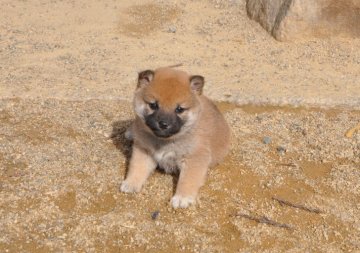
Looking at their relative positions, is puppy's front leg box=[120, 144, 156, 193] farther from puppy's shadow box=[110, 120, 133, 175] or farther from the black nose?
the black nose

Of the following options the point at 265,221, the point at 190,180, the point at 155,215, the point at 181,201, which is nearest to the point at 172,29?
the point at 190,180

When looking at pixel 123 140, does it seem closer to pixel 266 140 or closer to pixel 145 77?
pixel 145 77

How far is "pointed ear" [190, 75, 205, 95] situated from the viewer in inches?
182

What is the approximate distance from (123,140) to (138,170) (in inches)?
38.4

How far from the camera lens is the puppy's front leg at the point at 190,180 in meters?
4.57

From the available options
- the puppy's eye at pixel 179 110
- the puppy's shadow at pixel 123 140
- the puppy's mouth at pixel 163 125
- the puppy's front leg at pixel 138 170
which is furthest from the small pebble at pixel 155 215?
the puppy's eye at pixel 179 110

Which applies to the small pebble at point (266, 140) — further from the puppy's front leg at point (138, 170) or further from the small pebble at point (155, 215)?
the small pebble at point (155, 215)

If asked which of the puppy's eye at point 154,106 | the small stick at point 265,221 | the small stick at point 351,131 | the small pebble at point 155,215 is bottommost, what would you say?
the small pebble at point 155,215

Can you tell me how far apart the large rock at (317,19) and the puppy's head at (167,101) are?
188 inches

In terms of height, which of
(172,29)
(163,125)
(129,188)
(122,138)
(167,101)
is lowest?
(172,29)

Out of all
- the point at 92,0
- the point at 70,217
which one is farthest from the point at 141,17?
the point at 70,217

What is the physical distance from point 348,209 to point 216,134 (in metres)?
1.50

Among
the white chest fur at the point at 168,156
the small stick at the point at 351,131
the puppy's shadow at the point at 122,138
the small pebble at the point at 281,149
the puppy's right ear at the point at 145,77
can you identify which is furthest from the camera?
the small stick at the point at 351,131

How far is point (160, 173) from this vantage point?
5.16m
